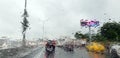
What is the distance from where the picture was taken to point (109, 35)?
375ft

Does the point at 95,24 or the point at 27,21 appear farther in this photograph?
the point at 95,24

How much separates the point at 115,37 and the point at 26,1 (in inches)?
1899

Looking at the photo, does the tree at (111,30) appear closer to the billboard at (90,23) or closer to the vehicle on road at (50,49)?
the billboard at (90,23)

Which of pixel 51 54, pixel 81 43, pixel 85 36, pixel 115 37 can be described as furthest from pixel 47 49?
pixel 85 36

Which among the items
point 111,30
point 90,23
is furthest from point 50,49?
point 90,23

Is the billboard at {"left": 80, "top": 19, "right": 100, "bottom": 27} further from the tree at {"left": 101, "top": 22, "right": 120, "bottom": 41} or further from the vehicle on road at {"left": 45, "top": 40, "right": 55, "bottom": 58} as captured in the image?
the vehicle on road at {"left": 45, "top": 40, "right": 55, "bottom": 58}

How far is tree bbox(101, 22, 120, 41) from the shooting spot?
4330 inches

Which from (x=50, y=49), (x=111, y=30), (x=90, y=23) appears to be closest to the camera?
(x=50, y=49)

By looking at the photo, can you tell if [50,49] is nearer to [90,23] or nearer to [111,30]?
[111,30]

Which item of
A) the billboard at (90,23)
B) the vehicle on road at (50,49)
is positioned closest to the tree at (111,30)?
the billboard at (90,23)

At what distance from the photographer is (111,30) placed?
370ft

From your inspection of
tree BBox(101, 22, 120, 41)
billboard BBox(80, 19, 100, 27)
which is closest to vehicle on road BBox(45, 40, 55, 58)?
tree BBox(101, 22, 120, 41)

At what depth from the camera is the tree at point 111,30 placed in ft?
361

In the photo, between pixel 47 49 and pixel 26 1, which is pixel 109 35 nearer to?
pixel 26 1
